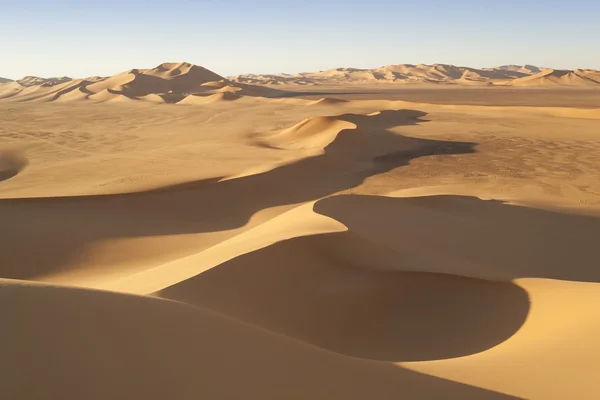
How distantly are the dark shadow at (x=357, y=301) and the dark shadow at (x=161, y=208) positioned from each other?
2670 millimetres

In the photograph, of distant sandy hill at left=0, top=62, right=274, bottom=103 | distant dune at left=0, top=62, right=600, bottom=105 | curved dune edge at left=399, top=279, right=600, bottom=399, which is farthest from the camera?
distant sandy hill at left=0, top=62, right=274, bottom=103

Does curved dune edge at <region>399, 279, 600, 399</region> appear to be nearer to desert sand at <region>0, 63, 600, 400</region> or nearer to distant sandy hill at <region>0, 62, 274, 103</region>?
desert sand at <region>0, 63, 600, 400</region>

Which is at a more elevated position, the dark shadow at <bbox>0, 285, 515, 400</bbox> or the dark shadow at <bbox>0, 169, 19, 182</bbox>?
the dark shadow at <bbox>0, 285, 515, 400</bbox>

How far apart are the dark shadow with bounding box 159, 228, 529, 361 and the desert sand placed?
0.02m

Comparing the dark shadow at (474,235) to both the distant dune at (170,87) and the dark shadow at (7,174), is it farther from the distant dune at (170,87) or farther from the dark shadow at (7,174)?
the distant dune at (170,87)

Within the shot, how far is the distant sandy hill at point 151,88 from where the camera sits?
4979cm

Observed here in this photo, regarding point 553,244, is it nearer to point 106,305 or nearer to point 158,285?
point 158,285

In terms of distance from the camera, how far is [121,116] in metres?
31.9

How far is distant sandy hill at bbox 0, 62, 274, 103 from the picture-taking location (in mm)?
49787

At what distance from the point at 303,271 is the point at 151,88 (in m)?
58.5

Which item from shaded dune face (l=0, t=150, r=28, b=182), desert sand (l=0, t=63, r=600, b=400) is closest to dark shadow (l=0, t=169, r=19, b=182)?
shaded dune face (l=0, t=150, r=28, b=182)

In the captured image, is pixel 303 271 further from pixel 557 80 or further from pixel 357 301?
pixel 557 80

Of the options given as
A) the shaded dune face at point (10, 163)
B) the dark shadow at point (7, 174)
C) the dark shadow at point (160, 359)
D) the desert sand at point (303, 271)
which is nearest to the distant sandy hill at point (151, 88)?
the shaded dune face at point (10, 163)

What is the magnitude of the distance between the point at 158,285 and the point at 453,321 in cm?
269
